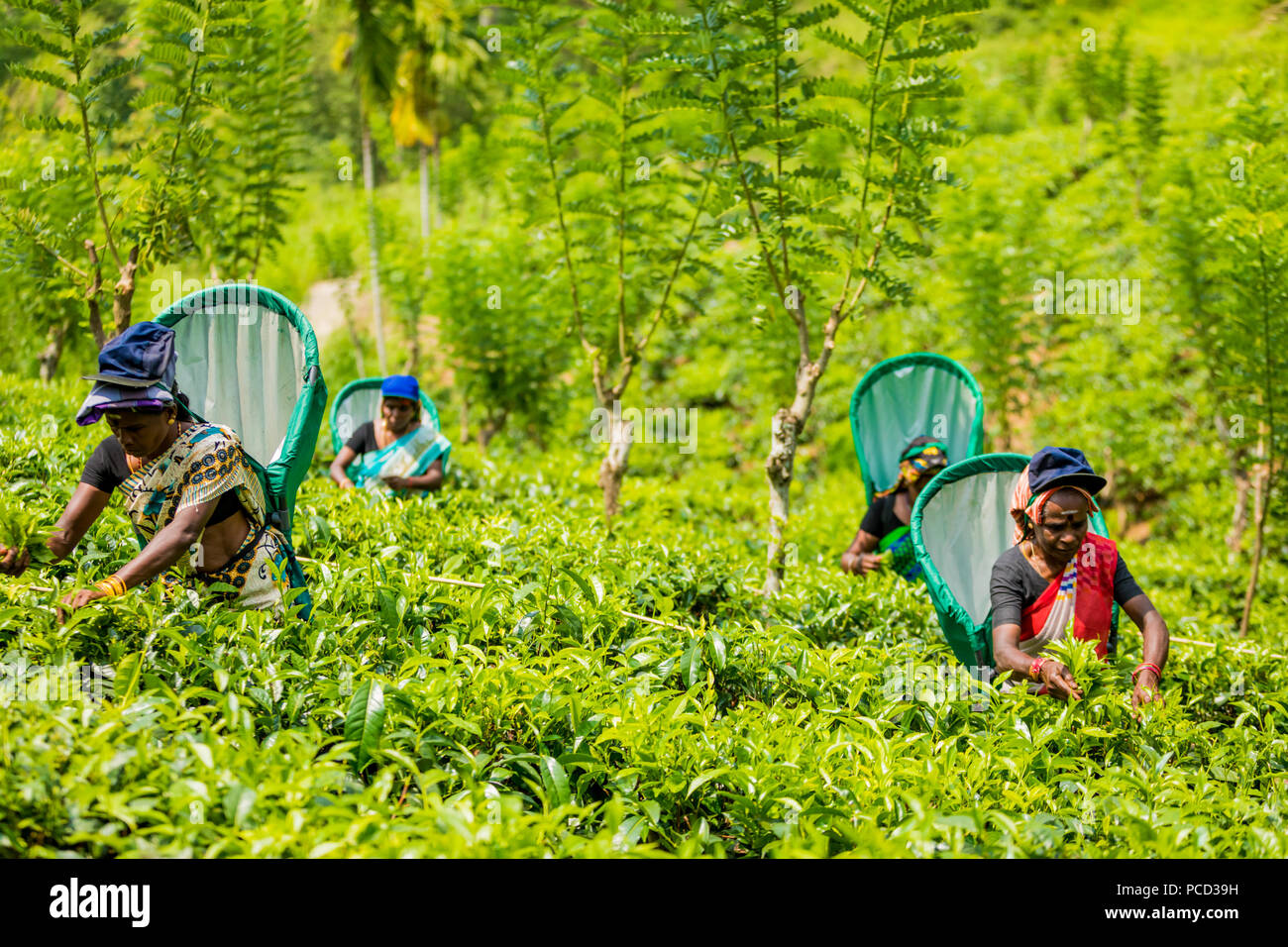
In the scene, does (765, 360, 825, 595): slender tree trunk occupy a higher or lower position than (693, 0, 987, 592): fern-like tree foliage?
lower

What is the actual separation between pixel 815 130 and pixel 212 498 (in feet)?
12.2

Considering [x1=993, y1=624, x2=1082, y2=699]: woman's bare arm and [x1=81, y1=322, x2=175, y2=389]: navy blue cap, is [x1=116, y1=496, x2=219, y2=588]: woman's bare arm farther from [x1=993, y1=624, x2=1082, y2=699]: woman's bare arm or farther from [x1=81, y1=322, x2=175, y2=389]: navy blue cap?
[x1=993, y1=624, x2=1082, y2=699]: woman's bare arm

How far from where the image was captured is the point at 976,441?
5547mm

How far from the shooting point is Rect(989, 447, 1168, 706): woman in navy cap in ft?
10.8

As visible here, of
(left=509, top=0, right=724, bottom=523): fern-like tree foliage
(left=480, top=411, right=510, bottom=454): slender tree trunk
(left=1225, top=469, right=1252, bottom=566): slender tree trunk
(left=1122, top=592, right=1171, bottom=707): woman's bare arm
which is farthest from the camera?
(left=480, top=411, right=510, bottom=454): slender tree trunk

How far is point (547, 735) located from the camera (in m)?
2.64

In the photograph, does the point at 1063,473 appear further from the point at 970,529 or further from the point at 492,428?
the point at 492,428

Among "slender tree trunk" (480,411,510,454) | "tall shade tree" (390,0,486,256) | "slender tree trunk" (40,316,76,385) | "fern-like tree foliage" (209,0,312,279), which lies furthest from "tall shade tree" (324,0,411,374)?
"fern-like tree foliage" (209,0,312,279)

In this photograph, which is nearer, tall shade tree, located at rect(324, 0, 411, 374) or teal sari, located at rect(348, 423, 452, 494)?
teal sari, located at rect(348, 423, 452, 494)

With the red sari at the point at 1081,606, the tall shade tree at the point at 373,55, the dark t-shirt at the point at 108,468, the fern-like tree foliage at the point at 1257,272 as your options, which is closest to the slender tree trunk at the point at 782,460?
the red sari at the point at 1081,606

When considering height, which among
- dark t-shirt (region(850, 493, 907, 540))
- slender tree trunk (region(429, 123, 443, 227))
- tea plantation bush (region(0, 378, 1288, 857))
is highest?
slender tree trunk (region(429, 123, 443, 227))

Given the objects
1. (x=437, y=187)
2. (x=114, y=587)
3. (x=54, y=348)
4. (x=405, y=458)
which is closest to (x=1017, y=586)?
(x=114, y=587)

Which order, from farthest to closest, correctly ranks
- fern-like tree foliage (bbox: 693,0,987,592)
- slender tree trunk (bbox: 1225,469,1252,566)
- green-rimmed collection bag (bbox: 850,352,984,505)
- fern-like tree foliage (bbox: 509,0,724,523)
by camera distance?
slender tree trunk (bbox: 1225,469,1252,566) → green-rimmed collection bag (bbox: 850,352,984,505) → fern-like tree foliage (bbox: 509,0,724,523) → fern-like tree foliage (bbox: 693,0,987,592)

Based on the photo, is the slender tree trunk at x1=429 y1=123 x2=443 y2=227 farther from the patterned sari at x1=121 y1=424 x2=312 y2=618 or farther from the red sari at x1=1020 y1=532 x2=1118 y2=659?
the red sari at x1=1020 y1=532 x2=1118 y2=659
